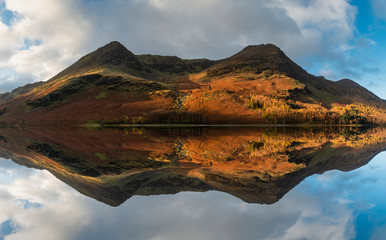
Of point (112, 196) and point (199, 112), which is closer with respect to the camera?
point (112, 196)

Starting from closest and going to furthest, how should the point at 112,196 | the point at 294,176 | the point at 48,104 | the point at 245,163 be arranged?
the point at 112,196 < the point at 294,176 < the point at 245,163 < the point at 48,104

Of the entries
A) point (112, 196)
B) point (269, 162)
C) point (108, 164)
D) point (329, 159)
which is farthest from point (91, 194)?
point (329, 159)

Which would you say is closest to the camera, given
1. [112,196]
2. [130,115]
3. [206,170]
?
[112,196]

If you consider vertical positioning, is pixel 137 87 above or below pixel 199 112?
above

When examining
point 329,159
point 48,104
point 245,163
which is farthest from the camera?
point 48,104

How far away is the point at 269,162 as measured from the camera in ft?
62.8

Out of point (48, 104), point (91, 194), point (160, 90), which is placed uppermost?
point (160, 90)

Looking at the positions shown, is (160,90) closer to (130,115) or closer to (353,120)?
(130,115)

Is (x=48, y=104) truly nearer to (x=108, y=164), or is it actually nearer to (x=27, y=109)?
(x=27, y=109)

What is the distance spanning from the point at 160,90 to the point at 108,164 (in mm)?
167862

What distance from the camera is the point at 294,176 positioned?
15.0 meters

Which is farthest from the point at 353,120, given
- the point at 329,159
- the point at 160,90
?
the point at 329,159

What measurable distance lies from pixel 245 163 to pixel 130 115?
13808cm

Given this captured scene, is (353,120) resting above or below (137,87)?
below
